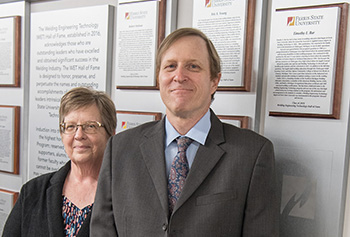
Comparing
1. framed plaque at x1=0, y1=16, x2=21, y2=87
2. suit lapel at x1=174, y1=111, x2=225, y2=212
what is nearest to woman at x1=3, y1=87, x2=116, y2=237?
suit lapel at x1=174, y1=111, x2=225, y2=212

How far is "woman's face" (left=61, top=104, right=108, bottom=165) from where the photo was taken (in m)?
1.82

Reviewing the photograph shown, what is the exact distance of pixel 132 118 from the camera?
6.86 ft

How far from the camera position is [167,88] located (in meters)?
1.46

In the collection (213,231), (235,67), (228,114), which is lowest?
(213,231)

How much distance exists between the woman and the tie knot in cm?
52

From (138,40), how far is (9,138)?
119cm

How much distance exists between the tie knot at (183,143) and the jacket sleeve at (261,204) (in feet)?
0.86

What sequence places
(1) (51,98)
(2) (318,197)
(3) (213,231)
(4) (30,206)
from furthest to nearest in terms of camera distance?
(1) (51,98) → (4) (30,206) → (2) (318,197) → (3) (213,231)

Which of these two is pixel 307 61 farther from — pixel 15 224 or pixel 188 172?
pixel 15 224

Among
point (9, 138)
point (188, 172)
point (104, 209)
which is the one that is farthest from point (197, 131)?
point (9, 138)

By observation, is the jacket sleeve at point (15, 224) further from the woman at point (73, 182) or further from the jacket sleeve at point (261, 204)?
the jacket sleeve at point (261, 204)

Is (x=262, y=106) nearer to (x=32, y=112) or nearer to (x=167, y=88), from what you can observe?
(x=167, y=88)

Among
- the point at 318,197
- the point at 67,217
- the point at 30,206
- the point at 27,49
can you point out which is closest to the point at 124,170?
the point at 67,217

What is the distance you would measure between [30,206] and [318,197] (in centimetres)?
132
